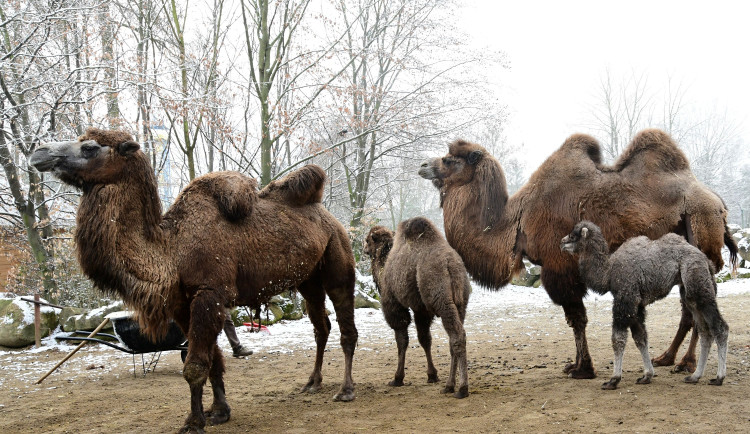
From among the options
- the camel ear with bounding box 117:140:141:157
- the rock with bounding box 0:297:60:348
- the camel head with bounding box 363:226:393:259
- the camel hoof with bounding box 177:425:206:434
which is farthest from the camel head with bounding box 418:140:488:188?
the rock with bounding box 0:297:60:348

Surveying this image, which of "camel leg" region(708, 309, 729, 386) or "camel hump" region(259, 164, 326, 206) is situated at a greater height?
"camel hump" region(259, 164, 326, 206)

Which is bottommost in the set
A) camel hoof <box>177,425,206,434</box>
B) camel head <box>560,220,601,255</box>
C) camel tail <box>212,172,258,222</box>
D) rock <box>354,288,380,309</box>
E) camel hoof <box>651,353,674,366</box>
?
camel hoof <box>651,353,674,366</box>

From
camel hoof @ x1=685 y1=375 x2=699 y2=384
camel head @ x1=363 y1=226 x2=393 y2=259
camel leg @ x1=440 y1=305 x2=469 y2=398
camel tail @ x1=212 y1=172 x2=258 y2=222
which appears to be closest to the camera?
camel tail @ x1=212 y1=172 x2=258 y2=222

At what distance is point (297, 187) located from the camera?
5516 millimetres

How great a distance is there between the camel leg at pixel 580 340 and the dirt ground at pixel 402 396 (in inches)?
6.3

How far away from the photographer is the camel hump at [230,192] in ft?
15.9

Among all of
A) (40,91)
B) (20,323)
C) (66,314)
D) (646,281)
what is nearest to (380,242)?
(646,281)

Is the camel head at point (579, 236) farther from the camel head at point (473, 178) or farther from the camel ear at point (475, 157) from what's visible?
the camel ear at point (475, 157)

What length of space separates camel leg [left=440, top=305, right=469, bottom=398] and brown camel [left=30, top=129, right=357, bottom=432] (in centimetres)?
146

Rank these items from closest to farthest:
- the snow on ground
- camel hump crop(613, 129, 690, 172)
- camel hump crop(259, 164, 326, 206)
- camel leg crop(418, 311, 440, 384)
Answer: camel hump crop(259, 164, 326, 206), camel hump crop(613, 129, 690, 172), camel leg crop(418, 311, 440, 384), the snow on ground

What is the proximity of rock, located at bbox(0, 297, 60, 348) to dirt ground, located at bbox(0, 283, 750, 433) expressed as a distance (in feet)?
2.02

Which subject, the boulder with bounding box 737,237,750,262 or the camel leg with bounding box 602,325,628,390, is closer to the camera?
the camel leg with bounding box 602,325,628,390

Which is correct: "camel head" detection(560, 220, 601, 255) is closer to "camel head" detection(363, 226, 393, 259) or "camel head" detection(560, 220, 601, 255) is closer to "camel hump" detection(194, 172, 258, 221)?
"camel head" detection(363, 226, 393, 259)

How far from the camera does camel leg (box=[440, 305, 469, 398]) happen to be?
5.30 meters
